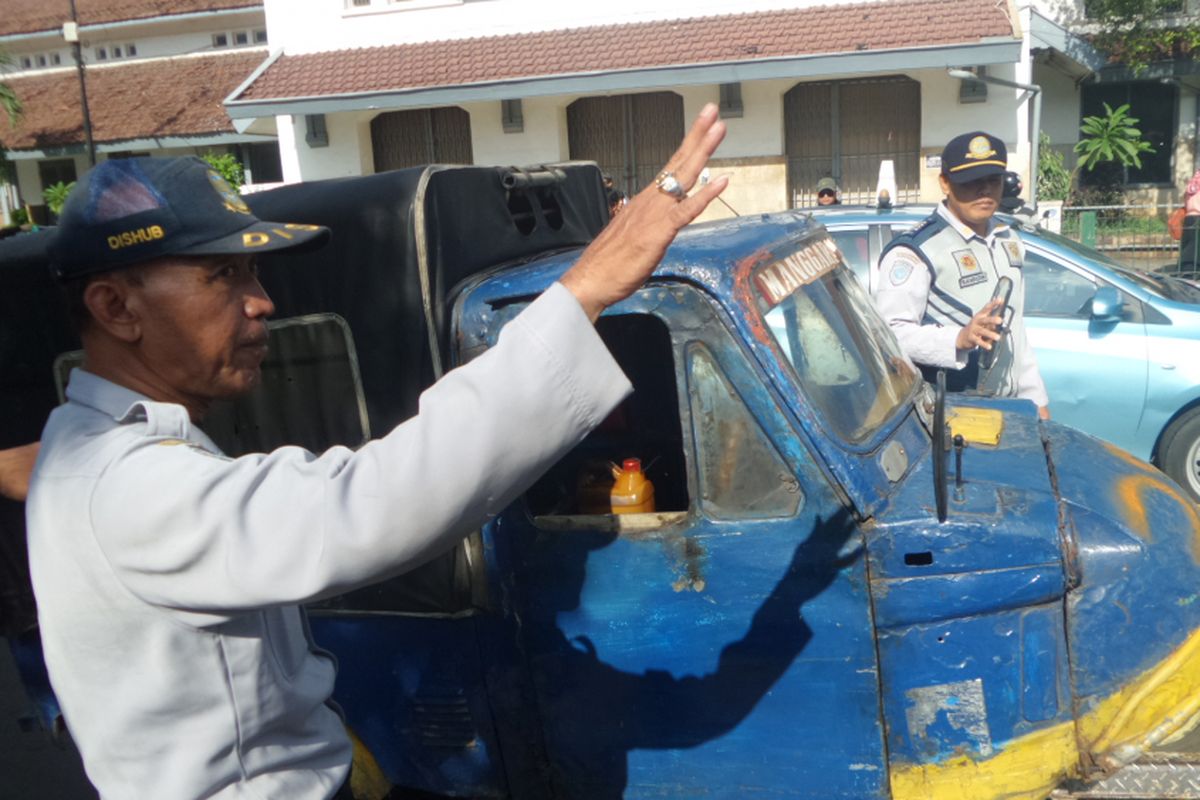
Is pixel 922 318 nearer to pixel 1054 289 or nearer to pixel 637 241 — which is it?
pixel 1054 289

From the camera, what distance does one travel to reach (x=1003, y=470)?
2721 mm

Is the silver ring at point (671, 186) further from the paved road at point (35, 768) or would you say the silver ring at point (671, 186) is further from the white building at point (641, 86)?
the white building at point (641, 86)

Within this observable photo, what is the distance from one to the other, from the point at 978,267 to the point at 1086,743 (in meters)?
2.32

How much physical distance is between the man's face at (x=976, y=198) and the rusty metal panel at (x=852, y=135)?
42.3 ft

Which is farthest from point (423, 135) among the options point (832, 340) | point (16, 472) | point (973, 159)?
point (16, 472)

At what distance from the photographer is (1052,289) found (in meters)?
6.55

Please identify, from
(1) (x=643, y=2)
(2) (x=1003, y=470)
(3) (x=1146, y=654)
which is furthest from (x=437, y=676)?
(1) (x=643, y=2)

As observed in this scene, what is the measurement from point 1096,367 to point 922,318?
2.48m

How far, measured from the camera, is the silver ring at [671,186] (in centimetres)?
136

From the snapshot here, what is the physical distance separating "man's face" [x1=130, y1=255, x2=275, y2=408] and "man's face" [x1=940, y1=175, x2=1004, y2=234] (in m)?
3.37

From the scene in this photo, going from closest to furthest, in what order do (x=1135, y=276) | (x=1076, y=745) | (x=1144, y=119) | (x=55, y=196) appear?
(x=1076, y=745) < (x=1135, y=276) < (x=1144, y=119) < (x=55, y=196)

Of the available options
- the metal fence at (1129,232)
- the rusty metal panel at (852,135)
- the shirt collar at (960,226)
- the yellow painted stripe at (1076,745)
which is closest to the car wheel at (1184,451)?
the shirt collar at (960,226)

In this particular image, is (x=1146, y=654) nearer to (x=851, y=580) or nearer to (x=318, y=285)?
(x=851, y=580)

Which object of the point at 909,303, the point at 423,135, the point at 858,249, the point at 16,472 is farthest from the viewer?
the point at 423,135
